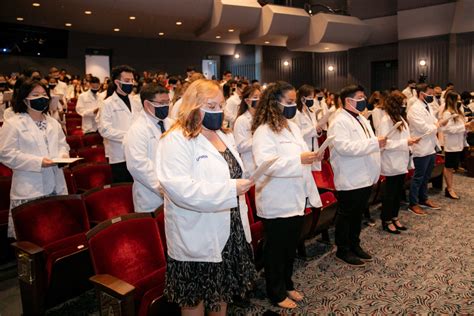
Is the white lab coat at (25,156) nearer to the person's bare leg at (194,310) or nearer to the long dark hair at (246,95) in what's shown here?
the person's bare leg at (194,310)

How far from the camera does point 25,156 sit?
10.3ft

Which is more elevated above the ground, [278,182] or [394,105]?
[394,105]

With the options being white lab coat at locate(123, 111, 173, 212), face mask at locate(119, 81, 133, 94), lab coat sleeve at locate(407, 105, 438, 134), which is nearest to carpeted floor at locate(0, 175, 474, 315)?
white lab coat at locate(123, 111, 173, 212)

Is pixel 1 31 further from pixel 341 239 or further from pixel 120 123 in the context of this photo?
pixel 341 239

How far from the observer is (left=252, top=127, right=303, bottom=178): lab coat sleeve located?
272 centimetres

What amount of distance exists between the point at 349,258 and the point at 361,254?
0.56ft

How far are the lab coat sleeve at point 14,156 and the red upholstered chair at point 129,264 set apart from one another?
1.10m

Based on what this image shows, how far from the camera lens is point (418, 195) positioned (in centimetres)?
555

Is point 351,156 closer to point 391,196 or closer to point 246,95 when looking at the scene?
point 391,196

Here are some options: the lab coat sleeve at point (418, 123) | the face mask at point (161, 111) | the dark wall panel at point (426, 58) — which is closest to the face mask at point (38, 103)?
the face mask at point (161, 111)

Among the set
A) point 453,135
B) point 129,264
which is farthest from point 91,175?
point 453,135

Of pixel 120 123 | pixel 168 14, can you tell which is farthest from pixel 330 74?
pixel 120 123

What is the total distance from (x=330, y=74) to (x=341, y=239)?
49.2 ft

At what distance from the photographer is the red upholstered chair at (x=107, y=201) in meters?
3.24
